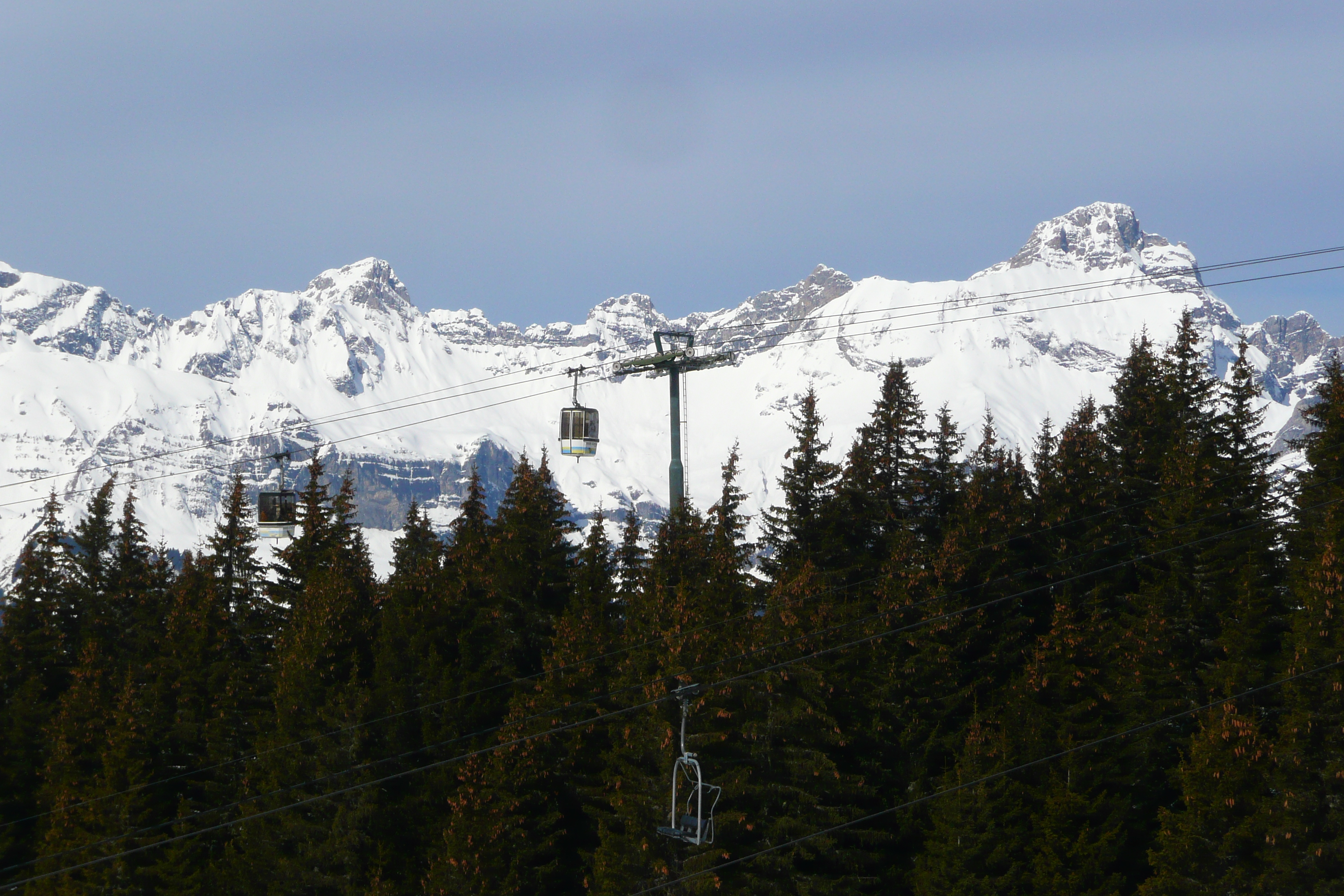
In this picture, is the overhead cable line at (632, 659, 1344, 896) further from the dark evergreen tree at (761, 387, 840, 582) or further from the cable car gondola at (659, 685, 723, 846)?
the dark evergreen tree at (761, 387, 840, 582)

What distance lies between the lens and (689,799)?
115ft

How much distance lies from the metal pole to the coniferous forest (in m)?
4.29

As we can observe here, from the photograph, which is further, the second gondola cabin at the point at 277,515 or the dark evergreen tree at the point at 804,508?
the second gondola cabin at the point at 277,515

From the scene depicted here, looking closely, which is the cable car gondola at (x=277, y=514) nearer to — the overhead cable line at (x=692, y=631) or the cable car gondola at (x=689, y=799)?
the overhead cable line at (x=692, y=631)

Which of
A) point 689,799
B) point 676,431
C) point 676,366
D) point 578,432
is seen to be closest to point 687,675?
point 689,799

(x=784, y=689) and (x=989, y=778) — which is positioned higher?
(x=784, y=689)

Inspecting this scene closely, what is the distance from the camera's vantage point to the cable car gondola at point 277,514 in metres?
66.8

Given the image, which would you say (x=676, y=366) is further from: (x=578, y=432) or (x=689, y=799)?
(x=689, y=799)

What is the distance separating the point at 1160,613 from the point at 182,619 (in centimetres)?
4518

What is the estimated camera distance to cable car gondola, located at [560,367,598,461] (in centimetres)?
5481

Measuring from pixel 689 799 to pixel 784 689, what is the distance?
979cm

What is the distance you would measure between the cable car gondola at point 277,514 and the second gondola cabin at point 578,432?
18.7m

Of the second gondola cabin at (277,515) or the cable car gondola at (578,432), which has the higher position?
the cable car gondola at (578,432)

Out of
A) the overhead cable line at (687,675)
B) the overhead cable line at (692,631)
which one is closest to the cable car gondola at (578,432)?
the overhead cable line at (692,631)
